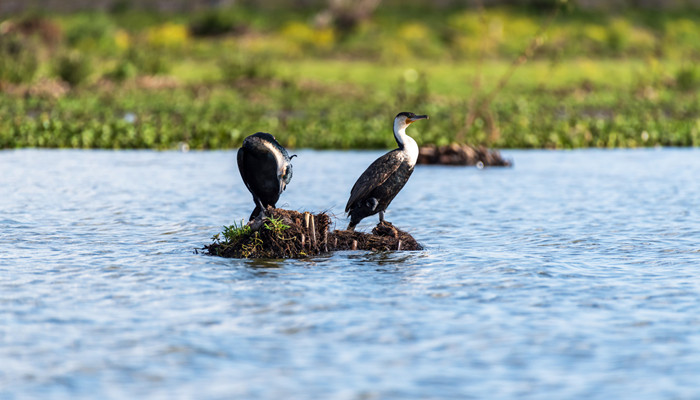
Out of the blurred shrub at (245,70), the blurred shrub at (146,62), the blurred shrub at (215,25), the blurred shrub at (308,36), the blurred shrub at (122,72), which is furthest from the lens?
the blurred shrub at (215,25)

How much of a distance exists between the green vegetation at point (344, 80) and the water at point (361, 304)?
8.41m

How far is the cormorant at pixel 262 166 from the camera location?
11.4 metres

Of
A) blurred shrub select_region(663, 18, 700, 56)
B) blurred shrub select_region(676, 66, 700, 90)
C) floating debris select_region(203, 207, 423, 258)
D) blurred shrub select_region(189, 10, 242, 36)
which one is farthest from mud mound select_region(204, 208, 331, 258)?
blurred shrub select_region(189, 10, 242, 36)

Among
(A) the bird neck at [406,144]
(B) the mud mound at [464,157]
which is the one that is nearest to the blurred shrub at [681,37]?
(B) the mud mound at [464,157]

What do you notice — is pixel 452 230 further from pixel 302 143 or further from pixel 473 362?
pixel 302 143

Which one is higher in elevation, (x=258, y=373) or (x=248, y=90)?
(x=248, y=90)

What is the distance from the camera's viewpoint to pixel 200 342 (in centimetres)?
777

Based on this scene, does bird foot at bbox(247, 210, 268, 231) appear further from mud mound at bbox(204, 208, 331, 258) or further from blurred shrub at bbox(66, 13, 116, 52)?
blurred shrub at bbox(66, 13, 116, 52)

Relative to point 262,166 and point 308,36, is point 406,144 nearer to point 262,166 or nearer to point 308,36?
point 262,166

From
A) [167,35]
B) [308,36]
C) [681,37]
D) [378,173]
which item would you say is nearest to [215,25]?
[167,35]

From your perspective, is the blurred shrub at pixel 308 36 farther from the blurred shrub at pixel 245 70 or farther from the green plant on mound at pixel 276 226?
the green plant on mound at pixel 276 226

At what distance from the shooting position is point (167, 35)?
5403cm

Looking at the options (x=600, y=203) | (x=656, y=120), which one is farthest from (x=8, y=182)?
(x=656, y=120)

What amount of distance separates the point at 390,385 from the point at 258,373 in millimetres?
876
